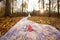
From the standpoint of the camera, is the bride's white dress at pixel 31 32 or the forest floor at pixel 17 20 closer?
the bride's white dress at pixel 31 32

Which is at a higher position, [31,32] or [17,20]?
[17,20]

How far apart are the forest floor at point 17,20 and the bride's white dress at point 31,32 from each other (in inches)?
3.2

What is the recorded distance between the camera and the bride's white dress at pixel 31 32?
297 cm

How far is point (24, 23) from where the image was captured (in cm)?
318

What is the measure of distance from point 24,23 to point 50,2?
87 cm

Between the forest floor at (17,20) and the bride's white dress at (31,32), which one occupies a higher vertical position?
the forest floor at (17,20)

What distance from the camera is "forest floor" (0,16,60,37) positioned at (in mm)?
3079

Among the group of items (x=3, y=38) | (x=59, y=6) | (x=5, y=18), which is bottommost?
(x=3, y=38)

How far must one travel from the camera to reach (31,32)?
3.05 m

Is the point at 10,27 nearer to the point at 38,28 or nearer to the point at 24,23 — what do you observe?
the point at 24,23

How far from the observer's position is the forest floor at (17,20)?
10.1 ft

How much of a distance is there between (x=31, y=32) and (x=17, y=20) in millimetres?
502

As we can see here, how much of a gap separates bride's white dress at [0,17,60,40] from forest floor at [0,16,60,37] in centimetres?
8

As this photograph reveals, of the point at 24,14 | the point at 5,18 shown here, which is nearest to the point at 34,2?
the point at 24,14
